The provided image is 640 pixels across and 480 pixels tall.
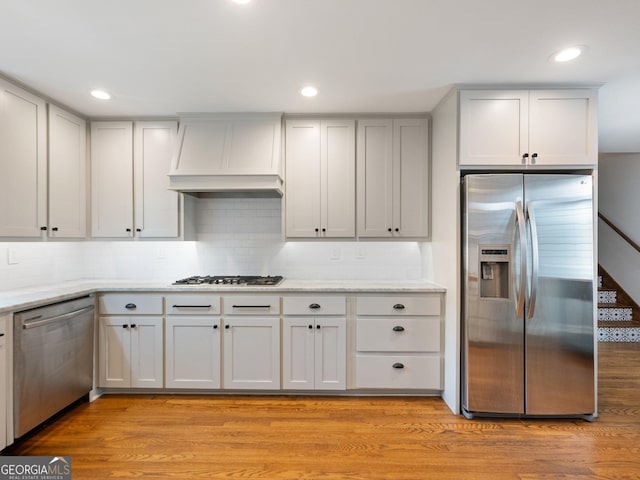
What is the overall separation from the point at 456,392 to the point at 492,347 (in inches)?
17.4

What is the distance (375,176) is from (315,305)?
50.1 inches

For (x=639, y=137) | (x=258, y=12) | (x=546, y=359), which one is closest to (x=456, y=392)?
(x=546, y=359)

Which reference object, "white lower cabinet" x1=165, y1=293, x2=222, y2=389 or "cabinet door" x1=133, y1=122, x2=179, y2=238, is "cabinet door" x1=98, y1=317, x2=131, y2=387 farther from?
"cabinet door" x1=133, y1=122, x2=179, y2=238

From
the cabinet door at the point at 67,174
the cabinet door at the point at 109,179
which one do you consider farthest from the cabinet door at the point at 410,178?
the cabinet door at the point at 67,174

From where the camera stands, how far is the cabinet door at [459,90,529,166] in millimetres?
2373

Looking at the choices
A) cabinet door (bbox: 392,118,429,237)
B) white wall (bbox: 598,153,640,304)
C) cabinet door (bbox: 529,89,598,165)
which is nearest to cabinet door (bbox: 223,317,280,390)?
cabinet door (bbox: 392,118,429,237)

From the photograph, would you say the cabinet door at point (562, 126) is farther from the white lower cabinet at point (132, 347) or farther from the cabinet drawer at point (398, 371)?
the white lower cabinet at point (132, 347)

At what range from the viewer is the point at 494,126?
2383 mm

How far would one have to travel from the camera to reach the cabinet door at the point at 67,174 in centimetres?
261

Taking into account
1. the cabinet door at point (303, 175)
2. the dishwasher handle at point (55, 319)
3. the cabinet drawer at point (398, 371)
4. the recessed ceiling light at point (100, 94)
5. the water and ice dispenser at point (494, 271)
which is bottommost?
the cabinet drawer at point (398, 371)

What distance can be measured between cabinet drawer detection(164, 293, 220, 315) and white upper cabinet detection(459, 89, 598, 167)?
2.27 meters

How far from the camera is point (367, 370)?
2678 mm

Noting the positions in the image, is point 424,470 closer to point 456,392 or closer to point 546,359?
point 456,392

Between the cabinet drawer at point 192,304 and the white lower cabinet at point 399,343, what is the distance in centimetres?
121
